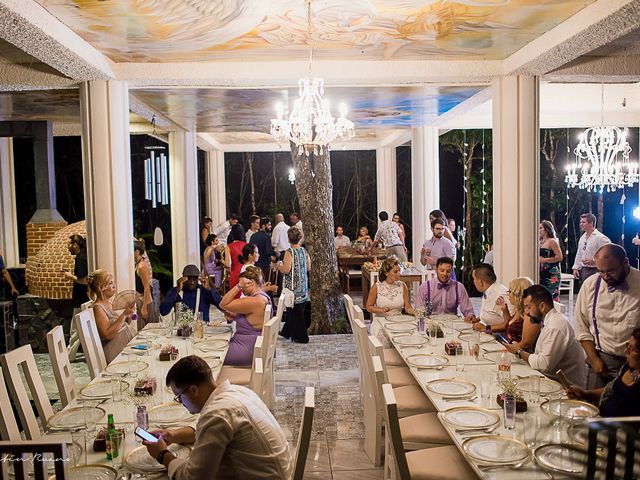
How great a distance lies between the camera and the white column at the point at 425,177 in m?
10.9

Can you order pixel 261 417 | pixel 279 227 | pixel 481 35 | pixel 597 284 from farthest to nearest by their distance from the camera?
pixel 279 227, pixel 481 35, pixel 597 284, pixel 261 417

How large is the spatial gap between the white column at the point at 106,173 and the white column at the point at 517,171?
3.85 metres

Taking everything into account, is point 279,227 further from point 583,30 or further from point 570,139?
point 583,30

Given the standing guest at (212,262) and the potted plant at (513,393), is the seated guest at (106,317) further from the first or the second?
the standing guest at (212,262)

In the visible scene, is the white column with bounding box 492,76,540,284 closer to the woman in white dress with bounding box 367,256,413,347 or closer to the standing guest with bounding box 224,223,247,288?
the woman in white dress with bounding box 367,256,413,347

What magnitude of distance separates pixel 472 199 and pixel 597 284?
9203 mm

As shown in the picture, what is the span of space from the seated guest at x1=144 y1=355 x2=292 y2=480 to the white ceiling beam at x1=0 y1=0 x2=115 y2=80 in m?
2.71

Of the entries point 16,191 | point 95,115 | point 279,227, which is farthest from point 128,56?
point 16,191

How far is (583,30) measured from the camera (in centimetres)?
478

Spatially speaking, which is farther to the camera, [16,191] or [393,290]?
[16,191]

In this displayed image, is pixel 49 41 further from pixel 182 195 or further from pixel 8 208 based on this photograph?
pixel 8 208

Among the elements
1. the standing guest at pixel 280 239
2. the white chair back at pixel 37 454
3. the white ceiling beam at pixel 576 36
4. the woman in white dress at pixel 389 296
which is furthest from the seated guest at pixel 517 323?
the standing guest at pixel 280 239

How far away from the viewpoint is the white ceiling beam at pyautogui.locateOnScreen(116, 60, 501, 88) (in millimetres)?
6359

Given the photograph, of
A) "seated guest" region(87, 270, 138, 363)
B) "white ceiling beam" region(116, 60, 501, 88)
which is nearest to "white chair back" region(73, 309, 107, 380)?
"seated guest" region(87, 270, 138, 363)
